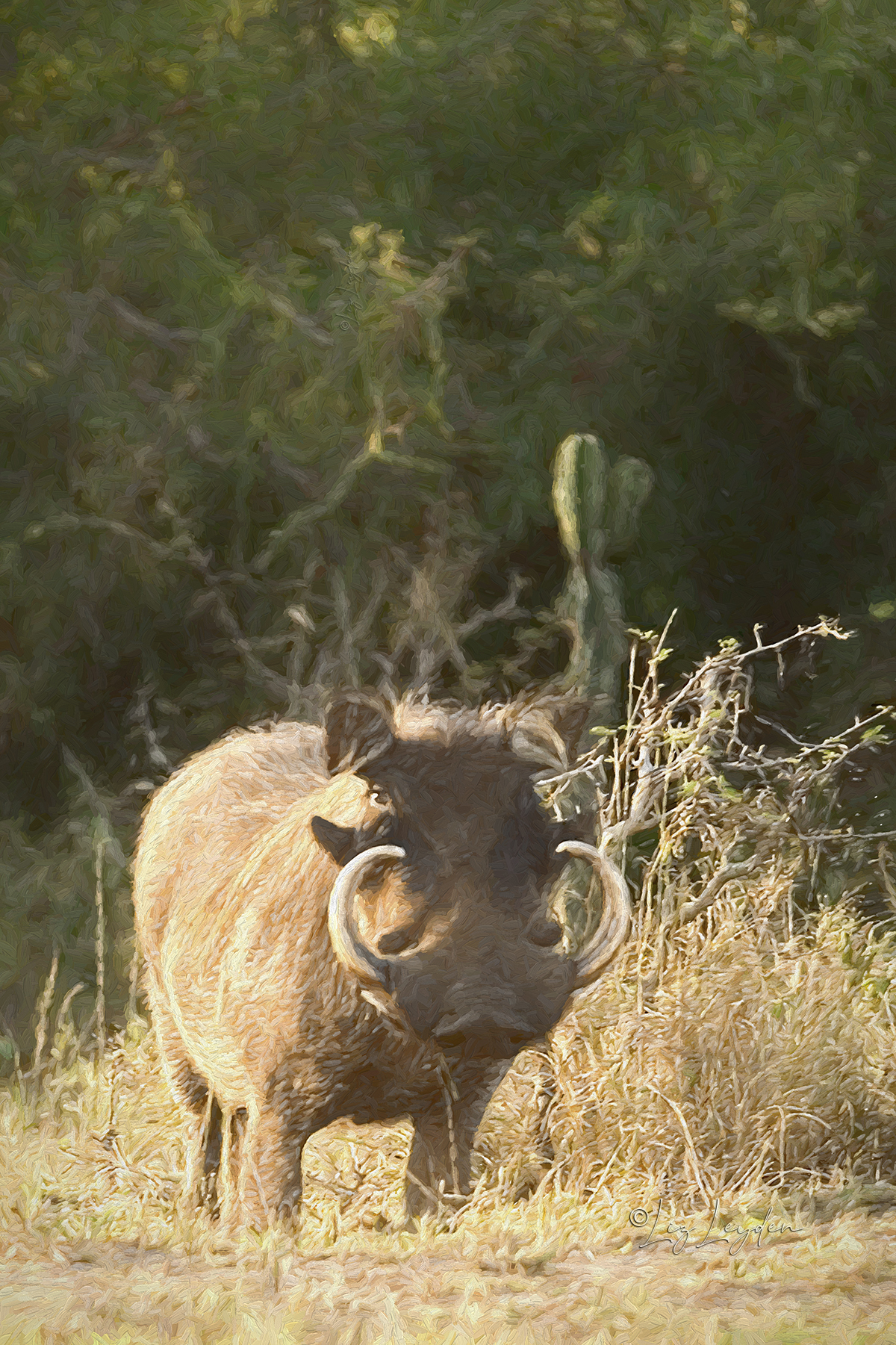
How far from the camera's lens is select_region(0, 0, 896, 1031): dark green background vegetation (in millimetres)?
8641

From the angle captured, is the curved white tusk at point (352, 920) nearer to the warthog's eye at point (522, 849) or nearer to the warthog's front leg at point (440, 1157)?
the warthog's eye at point (522, 849)

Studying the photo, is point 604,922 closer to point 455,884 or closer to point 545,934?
point 545,934

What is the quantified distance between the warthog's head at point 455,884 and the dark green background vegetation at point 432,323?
4.03 meters

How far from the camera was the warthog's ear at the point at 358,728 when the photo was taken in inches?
176

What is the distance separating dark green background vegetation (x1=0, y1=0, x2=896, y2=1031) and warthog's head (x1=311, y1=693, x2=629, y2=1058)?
403 centimetres

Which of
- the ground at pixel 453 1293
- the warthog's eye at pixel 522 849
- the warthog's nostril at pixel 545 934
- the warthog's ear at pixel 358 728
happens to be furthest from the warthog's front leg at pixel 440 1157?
the warthog's ear at pixel 358 728

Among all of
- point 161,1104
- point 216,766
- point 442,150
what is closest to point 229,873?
point 216,766

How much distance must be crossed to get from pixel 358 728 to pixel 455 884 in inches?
19.4

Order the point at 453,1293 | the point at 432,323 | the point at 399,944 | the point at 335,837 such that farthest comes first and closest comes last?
the point at 432,323 < the point at 335,837 < the point at 399,944 < the point at 453,1293

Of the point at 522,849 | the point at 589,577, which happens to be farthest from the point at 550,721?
the point at 589,577

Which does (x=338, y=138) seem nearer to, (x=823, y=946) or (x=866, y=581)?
(x=866, y=581)

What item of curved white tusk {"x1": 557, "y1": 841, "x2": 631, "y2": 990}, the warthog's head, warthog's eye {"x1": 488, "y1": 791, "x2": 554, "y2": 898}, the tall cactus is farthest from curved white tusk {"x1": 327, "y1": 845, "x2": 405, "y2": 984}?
the tall cactus

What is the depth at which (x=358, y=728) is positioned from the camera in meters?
4.48

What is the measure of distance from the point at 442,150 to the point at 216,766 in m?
4.26
